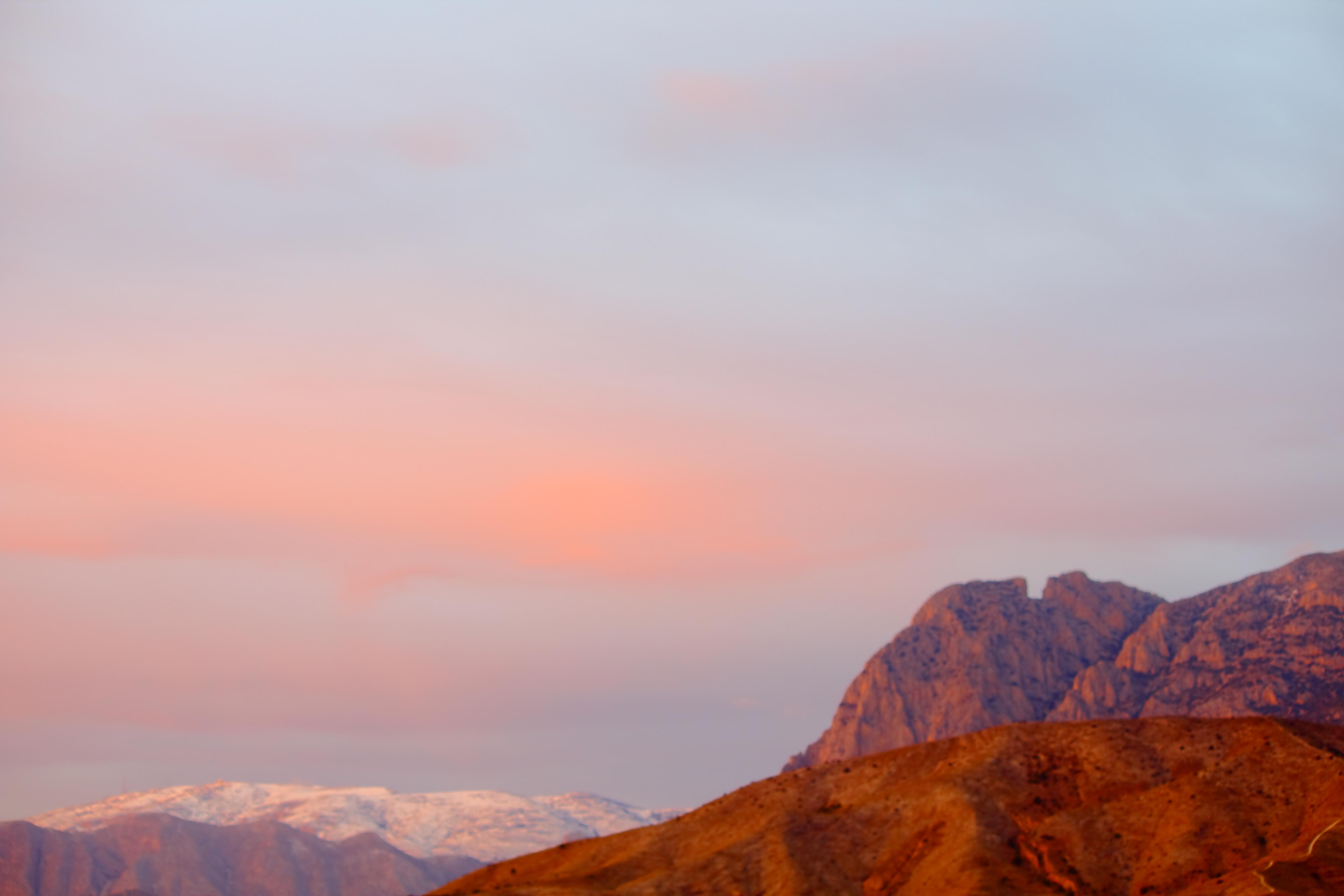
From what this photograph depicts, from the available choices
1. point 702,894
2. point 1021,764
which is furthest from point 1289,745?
point 702,894

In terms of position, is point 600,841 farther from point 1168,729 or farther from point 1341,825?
point 1341,825

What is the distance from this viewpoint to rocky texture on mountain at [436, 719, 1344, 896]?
432ft

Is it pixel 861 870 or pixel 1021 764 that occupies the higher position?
pixel 1021 764

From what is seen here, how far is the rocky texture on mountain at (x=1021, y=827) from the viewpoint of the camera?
132 metres

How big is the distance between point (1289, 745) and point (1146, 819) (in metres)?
21.4

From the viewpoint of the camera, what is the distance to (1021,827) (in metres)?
147

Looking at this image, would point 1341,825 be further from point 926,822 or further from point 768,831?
point 768,831

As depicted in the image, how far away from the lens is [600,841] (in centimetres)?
17012

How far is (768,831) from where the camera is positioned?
156m

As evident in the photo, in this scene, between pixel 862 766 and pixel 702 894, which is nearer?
pixel 702 894

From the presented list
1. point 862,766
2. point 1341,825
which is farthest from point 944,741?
point 1341,825

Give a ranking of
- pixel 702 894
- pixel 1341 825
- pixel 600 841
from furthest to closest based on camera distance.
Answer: pixel 600 841 < pixel 702 894 < pixel 1341 825

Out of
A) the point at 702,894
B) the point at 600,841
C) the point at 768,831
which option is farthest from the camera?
the point at 600,841

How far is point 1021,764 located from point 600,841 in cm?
5486
